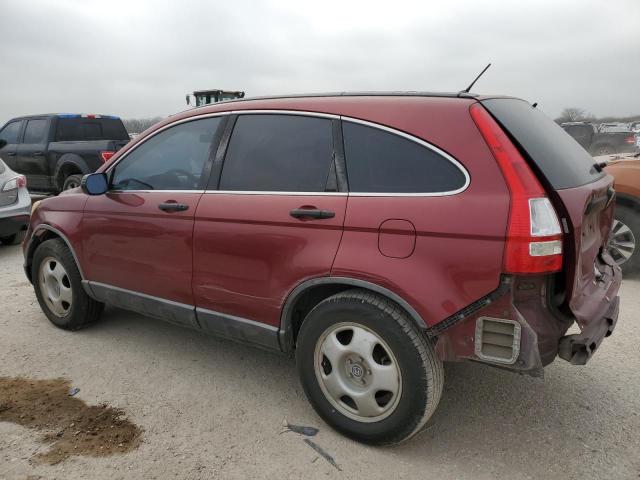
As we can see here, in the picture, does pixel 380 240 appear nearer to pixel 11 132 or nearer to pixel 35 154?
pixel 35 154

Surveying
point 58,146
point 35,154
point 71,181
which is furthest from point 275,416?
point 35,154

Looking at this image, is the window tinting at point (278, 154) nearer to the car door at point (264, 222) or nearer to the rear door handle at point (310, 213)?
the car door at point (264, 222)

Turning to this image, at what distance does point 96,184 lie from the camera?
3602mm

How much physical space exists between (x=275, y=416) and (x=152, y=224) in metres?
1.47

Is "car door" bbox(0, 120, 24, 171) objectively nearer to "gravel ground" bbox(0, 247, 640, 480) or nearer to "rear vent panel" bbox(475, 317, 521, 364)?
"gravel ground" bbox(0, 247, 640, 480)

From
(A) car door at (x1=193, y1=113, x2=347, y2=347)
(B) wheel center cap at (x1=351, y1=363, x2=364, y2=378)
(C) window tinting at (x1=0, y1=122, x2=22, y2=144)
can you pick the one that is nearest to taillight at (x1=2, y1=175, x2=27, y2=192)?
(C) window tinting at (x1=0, y1=122, x2=22, y2=144)

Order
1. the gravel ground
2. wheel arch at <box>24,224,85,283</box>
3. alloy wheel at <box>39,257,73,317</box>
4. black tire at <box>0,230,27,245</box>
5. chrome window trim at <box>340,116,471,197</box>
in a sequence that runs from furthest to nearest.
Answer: black tire at <box>0,230,27,245</box>
alloy wheel at <box>39,257,73,317</box>
wheel arch at <box>24,224,85,283</box>
the gravel ground
chrome window trim at <box>340,116,471,197</box>

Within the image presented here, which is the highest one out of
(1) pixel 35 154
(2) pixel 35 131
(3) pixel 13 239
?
(2) pixel 35 131

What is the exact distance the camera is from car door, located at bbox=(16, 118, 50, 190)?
10.3m

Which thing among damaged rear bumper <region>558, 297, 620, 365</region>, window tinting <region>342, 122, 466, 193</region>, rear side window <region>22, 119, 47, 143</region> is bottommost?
damaged rear bumper <region>558, 297, 620, 365</region>

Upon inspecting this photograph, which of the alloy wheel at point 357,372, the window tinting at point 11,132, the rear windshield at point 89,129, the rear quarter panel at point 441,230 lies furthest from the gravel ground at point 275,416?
the window tinting at point 11,132

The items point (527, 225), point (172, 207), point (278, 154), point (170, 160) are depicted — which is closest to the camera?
point (527, 225)

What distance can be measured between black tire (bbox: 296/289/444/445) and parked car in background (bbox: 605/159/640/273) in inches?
161

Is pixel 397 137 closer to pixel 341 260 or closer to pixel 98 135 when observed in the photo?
pixel 341 260
